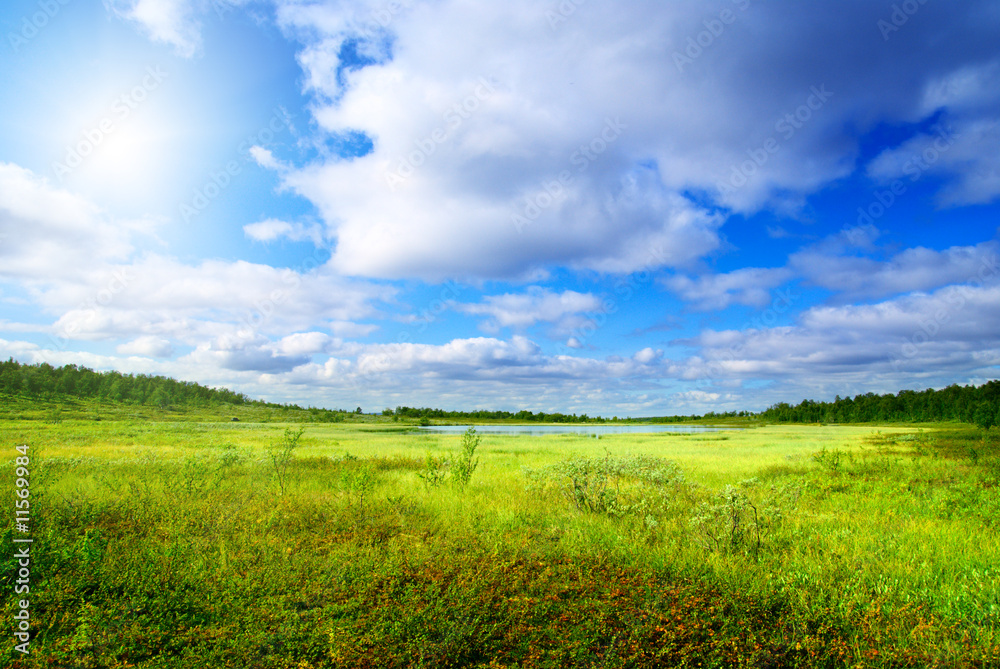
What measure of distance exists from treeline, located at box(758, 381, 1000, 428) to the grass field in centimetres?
11140

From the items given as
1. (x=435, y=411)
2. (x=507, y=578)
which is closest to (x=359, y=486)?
(x=507, y=578)

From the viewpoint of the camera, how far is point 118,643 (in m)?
4.54

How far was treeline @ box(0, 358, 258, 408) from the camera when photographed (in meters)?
49.2

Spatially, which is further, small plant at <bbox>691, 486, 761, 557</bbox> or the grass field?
small plant at <bbox>691, 486, 761, 557</bbox>

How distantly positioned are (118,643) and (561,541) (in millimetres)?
6123

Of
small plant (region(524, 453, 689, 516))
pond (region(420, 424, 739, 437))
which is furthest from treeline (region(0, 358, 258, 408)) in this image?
small plant (region(524, 453, 689, 516))

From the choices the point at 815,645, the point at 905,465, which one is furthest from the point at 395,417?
the point at 815,645

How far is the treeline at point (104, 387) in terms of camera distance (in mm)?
49219

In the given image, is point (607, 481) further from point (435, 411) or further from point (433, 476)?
point (435, 411)

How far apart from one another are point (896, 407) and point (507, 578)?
7268 inches

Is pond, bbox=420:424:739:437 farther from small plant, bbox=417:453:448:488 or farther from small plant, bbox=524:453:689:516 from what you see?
small plant, bbox=524:453:689:516

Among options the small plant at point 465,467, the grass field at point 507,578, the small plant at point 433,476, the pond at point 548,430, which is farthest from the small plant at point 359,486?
the pond at point 548,430

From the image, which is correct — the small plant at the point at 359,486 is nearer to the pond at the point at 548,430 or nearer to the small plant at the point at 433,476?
the small plant at the point at 433,476

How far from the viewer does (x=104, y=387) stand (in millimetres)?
67938
